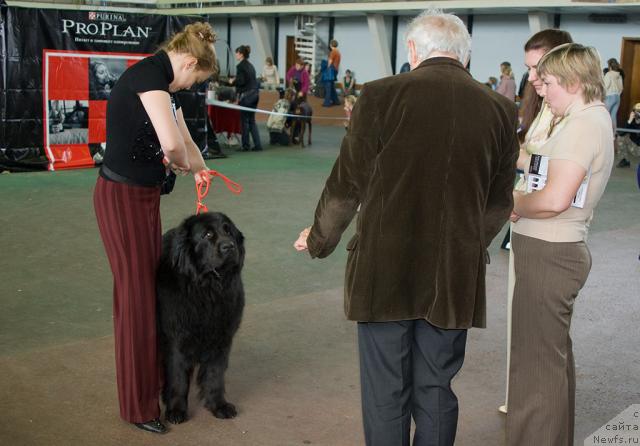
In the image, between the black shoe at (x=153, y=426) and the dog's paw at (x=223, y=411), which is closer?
the black shoe at (x=153, y=426)

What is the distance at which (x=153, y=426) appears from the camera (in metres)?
3.16

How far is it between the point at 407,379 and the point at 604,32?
69.9ft

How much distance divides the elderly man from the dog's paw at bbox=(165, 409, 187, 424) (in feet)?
3.66

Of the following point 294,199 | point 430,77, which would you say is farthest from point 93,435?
point 294,199

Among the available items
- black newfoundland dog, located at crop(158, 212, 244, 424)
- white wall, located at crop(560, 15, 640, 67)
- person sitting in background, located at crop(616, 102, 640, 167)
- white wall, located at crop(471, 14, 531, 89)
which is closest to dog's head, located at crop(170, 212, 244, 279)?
black newfoundland dog, located at crop(158, 212, 244, 424)

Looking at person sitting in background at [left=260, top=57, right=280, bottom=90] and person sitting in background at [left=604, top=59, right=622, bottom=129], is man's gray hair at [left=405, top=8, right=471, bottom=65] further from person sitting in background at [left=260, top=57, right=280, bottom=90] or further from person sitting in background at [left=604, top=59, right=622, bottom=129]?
person sitting in background at [left=260, top=57, right=280, bottom=90]

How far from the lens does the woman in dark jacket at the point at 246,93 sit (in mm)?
13086

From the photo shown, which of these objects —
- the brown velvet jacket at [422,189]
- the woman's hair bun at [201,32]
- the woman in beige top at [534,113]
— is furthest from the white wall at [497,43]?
the brown velvet jacket at [422,189]

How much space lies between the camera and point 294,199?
8.68 m

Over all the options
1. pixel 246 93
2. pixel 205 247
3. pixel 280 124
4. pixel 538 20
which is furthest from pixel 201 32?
pixel 538 20

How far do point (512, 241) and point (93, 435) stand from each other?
6.10 feet

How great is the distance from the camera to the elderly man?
2162 millimetres

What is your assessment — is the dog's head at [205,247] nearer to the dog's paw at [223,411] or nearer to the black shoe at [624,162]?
the dog's paw at [223,411]

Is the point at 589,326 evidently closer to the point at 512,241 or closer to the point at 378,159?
the point at 512,241
